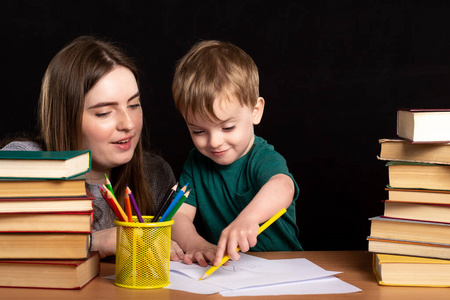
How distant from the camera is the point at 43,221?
114 centimetres

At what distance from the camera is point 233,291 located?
1133 millimetres

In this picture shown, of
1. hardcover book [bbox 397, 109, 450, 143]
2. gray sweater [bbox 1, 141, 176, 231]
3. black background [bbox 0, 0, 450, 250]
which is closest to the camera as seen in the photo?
hardcover book [bbox 397, 109, 450, 143]

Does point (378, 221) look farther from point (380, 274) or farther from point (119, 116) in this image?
point (119, 116)

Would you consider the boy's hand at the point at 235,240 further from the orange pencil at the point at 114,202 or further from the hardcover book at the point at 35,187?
the hardcover book at the point at 35,187

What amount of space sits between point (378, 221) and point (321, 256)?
217 millimetres

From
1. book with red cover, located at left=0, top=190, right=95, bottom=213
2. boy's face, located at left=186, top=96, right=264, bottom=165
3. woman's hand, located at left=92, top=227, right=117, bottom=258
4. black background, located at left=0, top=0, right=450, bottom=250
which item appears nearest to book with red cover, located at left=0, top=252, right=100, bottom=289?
book with red cover, located at left=0, top=190, right=95, bottom=213

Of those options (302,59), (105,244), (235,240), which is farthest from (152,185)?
(235,240)

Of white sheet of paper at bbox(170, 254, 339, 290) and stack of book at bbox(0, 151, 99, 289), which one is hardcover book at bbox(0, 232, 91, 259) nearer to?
stack of book at bbox(0, 151, 99, 289)

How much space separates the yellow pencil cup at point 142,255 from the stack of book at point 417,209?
438 millimetres

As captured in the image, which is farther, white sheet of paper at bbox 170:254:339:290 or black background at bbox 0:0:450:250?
black background at bbox 0:0:450:250

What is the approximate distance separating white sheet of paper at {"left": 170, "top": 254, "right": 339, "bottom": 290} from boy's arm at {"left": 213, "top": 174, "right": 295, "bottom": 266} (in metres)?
0.05

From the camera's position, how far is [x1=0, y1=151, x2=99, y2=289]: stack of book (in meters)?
1.13

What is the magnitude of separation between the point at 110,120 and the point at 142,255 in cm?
71

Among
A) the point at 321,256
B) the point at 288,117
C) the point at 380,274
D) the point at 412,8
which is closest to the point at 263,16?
the point at 288,117
